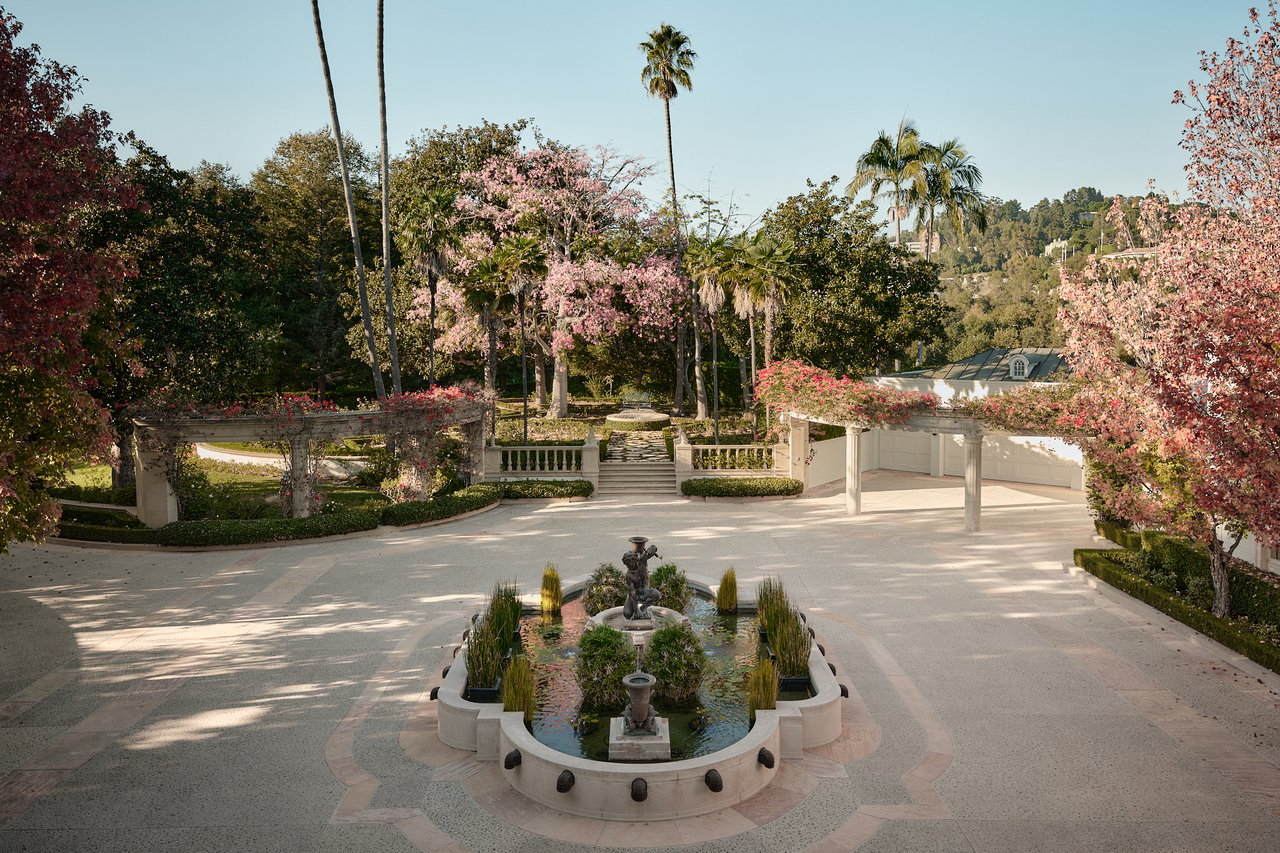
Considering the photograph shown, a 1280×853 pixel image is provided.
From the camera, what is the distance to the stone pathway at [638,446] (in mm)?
31312

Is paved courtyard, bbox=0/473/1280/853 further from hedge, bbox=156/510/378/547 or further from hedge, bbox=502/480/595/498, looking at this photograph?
hedge, bbox=502/480/595/498

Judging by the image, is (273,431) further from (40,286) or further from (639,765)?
(639,765)

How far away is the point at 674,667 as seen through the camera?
10.9 m

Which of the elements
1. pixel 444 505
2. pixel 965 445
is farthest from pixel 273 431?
pixel 965 445

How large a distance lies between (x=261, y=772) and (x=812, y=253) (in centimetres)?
3064

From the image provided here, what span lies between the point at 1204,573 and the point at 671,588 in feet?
33.6

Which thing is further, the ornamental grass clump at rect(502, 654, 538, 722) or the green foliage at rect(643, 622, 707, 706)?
the green foliage at rect(643, 622, 707, 706)

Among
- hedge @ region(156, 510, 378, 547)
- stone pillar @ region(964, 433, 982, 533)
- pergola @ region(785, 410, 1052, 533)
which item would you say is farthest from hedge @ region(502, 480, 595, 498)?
stone pillar @ region(964, 433, 982, 533)

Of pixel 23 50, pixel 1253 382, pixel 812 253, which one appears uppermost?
pixel 812 253

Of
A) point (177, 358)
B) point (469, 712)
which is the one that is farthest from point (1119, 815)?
point (177, 358)

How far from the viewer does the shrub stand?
1494 cm

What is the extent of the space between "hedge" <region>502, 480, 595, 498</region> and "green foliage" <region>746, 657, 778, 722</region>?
1733 centimetres

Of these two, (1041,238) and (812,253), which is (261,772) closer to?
(812,253)

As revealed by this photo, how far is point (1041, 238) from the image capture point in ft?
528
